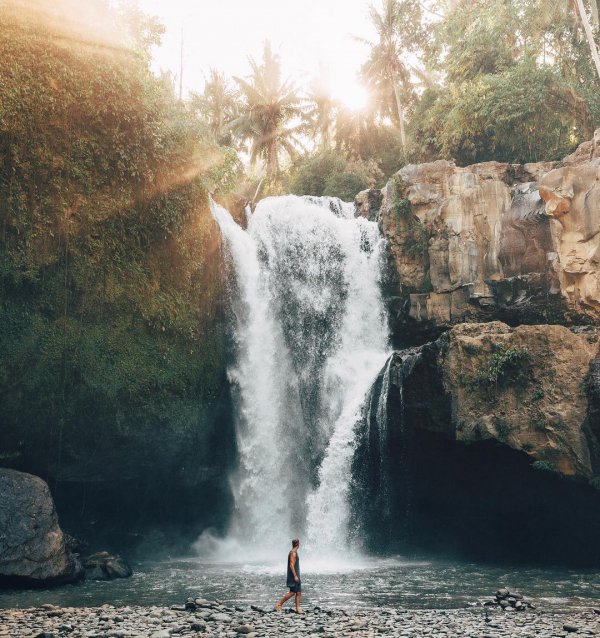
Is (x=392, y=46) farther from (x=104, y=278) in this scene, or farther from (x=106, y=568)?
(x=106, y=568)

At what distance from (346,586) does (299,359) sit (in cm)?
917

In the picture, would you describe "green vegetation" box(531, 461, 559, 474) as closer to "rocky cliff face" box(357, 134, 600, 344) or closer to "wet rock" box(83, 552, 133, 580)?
Answer: "rocky cliff face" box(357, 134, 600, 344)

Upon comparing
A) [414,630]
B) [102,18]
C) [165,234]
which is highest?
[102,18]

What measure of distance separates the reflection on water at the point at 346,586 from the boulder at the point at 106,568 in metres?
0.33

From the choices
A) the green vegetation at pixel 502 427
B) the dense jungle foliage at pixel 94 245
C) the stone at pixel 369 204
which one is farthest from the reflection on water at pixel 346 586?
the stone at pixel 369 204

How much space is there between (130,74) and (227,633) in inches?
567

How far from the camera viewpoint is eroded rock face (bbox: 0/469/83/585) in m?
12.9

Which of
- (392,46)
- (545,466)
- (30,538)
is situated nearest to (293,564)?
(30,538)

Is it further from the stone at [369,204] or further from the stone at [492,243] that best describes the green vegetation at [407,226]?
the stone at [369,204]

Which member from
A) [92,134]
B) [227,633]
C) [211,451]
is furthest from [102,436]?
[227,633]

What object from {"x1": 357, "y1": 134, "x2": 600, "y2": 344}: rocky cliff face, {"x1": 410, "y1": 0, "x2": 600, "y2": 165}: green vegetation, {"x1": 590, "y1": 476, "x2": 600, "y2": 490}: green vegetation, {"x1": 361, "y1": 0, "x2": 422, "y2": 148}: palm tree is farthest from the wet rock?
{"x1": 361, "y1": 0, "x2": 422, "y2": 148}: palm tree

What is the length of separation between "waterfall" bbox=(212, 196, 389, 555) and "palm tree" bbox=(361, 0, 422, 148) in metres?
18.3

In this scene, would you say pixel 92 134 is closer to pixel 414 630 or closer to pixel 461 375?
pixel 461 375

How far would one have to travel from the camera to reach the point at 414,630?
27.9ft
